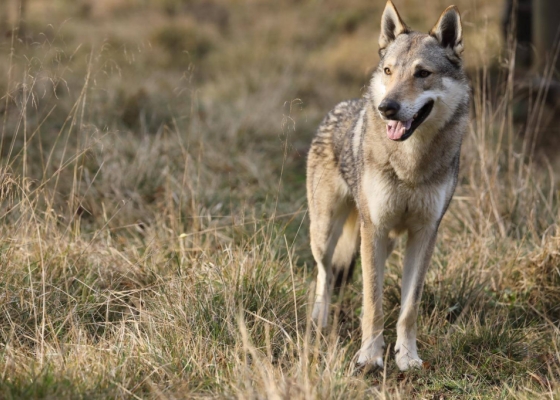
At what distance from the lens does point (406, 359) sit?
411 cm

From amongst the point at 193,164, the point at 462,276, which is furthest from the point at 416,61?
the point at 193,164

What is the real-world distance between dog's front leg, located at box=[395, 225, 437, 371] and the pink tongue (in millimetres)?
660

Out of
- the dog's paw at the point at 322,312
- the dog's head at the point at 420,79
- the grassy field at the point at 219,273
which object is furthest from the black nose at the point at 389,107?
the dog's paw at the point at 322,312

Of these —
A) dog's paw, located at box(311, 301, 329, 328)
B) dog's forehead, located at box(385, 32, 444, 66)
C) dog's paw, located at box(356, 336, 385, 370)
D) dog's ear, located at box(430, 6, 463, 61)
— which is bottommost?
dog's paw, located at box(311, 301, 329, 328)

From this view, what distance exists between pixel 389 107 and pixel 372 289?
3.88 feet

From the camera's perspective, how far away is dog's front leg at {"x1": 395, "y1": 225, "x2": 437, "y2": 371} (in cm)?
416

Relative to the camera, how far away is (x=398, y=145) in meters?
4.07

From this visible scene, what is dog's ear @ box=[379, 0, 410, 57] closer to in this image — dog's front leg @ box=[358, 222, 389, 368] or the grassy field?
the grassy field

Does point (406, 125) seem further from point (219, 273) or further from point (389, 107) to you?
point (219, 273)

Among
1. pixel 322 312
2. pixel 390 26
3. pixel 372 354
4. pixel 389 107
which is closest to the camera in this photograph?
pixel 389 107

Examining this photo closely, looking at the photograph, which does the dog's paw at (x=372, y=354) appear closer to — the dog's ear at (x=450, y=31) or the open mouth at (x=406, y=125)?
the open mouth at (x=406, y=125)

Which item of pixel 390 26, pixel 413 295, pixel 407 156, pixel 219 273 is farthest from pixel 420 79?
pixel 219 273

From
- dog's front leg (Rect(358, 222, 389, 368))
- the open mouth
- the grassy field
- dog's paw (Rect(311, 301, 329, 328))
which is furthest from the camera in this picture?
dog's paw (Rect(311, 301, 329, 328))

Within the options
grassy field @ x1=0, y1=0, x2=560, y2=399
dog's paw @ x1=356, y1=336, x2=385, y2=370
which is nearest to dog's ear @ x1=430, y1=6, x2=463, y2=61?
grassy field @ x1=0, y1=0, x2=560, y2=399
